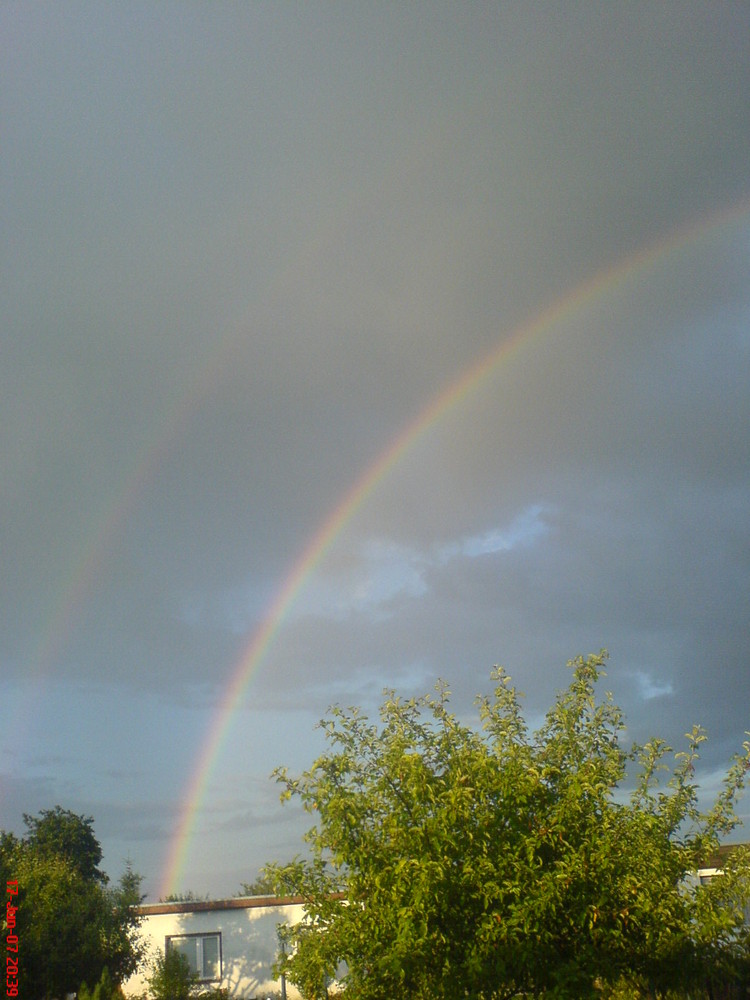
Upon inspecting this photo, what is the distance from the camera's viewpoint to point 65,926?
2900 centimetres

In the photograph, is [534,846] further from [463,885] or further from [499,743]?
[499,743]

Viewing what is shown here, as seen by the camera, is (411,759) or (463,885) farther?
(411,759)

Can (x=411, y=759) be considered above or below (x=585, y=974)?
above

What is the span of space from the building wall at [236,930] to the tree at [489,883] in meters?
28.6

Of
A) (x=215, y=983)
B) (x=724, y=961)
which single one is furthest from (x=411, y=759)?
(x=215, y=983)

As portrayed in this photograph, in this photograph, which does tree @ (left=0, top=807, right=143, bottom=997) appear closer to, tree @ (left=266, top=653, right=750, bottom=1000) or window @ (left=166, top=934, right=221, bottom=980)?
window @ (left=166, top=934, right=221, bottom=980)

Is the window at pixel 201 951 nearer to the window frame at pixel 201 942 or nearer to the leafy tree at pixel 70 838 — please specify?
the window frame at pixel 201 942

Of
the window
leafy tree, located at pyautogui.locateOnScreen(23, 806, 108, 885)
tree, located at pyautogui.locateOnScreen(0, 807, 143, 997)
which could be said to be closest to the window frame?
the window

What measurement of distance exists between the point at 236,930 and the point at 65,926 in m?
11.1

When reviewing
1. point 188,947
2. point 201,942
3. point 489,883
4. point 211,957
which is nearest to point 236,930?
point 211,957

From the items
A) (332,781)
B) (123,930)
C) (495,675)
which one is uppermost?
(495,675)

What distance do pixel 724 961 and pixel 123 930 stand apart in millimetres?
27039

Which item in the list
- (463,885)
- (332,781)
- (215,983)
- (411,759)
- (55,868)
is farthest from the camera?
(215,983)

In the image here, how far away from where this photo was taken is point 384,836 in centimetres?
1135
